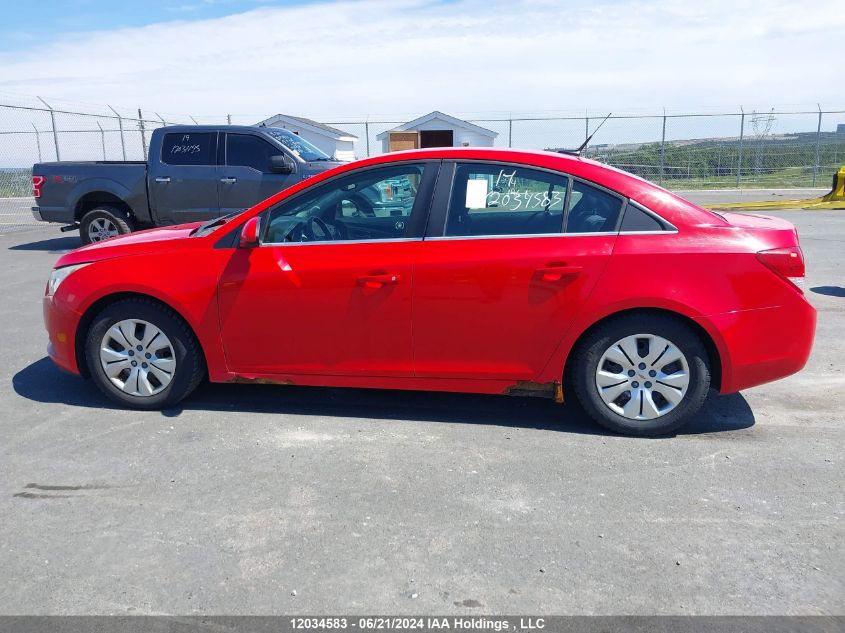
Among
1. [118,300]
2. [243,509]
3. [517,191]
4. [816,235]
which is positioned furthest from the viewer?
[816,235]

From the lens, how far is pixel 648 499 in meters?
3.55

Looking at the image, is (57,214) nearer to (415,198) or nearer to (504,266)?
(415,198)

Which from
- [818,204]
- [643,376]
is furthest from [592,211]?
[818,204]

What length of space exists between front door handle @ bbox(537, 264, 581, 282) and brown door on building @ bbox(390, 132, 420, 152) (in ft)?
79.3

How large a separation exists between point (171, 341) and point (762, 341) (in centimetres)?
354

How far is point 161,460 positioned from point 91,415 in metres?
0.98

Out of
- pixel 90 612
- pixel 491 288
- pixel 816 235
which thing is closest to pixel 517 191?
pixel 491 288

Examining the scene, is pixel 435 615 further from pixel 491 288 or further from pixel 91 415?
pixel 91 415

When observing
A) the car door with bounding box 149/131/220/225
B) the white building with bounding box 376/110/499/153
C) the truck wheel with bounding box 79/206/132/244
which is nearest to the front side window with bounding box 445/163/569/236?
the car door with bounding box 149/131/220/225

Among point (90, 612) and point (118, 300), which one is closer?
point (90, 612)

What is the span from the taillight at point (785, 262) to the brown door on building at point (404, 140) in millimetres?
24289

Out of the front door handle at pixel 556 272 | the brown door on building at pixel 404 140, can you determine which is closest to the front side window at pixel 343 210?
the front door handle at pixel 556 272

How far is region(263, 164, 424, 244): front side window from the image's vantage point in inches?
175

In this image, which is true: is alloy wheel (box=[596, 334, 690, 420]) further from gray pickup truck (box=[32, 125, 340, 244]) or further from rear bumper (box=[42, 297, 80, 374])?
gray pickup truck (box=[32, 125, 340, 244])
